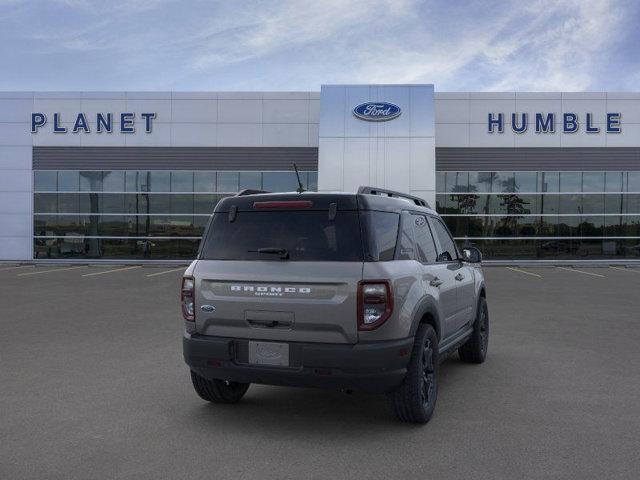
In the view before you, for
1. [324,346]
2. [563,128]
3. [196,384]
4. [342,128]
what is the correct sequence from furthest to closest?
[563,128] → [342,128] → [196,384] → [324,346]

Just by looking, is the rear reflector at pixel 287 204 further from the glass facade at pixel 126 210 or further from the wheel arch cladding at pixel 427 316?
the glass facade at pixel 126 210

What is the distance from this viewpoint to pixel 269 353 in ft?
14.3

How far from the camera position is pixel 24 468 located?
3.82 meters

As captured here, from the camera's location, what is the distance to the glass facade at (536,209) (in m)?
25.9

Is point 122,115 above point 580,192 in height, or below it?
above

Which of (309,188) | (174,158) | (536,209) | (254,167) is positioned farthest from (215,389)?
(536,209)

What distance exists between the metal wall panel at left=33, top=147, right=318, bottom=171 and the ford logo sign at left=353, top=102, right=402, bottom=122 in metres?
2.93

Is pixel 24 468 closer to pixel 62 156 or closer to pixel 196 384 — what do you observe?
pixel 196 384

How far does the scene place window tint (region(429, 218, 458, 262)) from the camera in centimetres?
579

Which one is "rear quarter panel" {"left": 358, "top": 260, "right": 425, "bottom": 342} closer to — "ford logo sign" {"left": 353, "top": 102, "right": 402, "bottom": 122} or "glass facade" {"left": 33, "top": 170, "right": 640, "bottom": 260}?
"ford logo sign" {"left": 353, "top": 102, "right": 402, "bottom": 122}

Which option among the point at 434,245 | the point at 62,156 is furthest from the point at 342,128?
the point at 434,245

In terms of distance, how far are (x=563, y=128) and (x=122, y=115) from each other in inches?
769

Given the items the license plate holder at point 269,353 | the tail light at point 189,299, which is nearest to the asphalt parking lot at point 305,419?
the license plate holder at point 269,353

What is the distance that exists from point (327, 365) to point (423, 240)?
1.73 m
